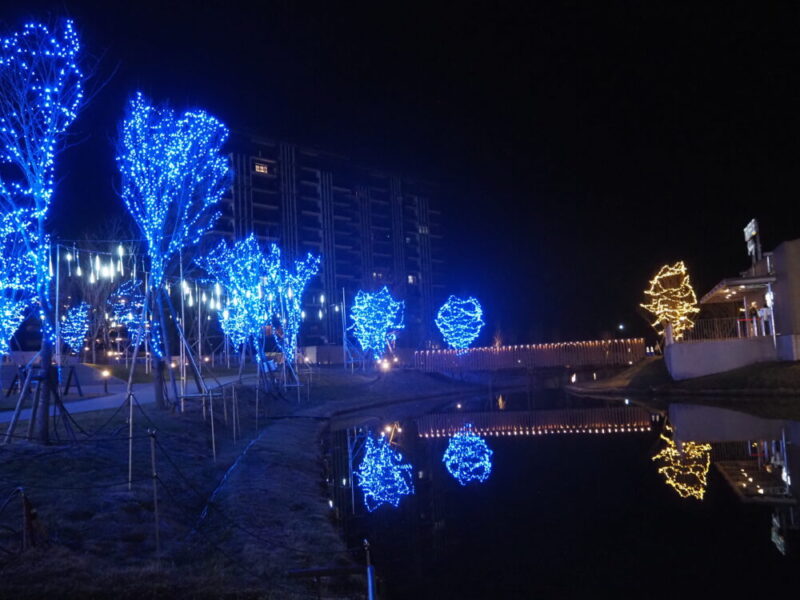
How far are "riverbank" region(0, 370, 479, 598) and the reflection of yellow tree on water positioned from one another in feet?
21.2

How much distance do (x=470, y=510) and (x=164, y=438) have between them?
7359 millimetres

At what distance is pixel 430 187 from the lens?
10762 cm

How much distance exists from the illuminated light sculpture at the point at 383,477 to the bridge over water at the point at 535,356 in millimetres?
31252

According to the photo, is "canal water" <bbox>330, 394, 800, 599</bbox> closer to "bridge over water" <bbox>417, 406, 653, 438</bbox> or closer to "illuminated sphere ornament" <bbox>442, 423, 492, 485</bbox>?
"illuminated sphere ornament" <bbox>442, 423, 492, 485</bbox>

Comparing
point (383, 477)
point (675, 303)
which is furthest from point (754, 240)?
point (383, 477)

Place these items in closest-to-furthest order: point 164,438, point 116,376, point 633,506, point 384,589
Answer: point 384,589
point 633,506
point 164,438
point 116,376

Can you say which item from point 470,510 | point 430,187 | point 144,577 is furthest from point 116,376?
point 430,187

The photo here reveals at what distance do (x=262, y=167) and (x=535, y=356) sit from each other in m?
49.8

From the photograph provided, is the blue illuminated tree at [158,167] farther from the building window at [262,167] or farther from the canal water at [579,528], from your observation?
the building window at [262,167]

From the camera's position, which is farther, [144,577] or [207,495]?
[207,495]

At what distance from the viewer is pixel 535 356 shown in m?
49.8

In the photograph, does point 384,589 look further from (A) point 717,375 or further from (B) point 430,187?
(B) point 430,187

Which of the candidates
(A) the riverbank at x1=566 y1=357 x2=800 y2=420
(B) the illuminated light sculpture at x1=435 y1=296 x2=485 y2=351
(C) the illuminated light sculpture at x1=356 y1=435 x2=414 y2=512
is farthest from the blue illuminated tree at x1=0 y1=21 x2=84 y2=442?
(B) the illuminated light sculpture at x1=435 y1=296 x2=485 y2=351

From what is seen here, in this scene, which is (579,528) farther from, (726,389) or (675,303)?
(675,303)
